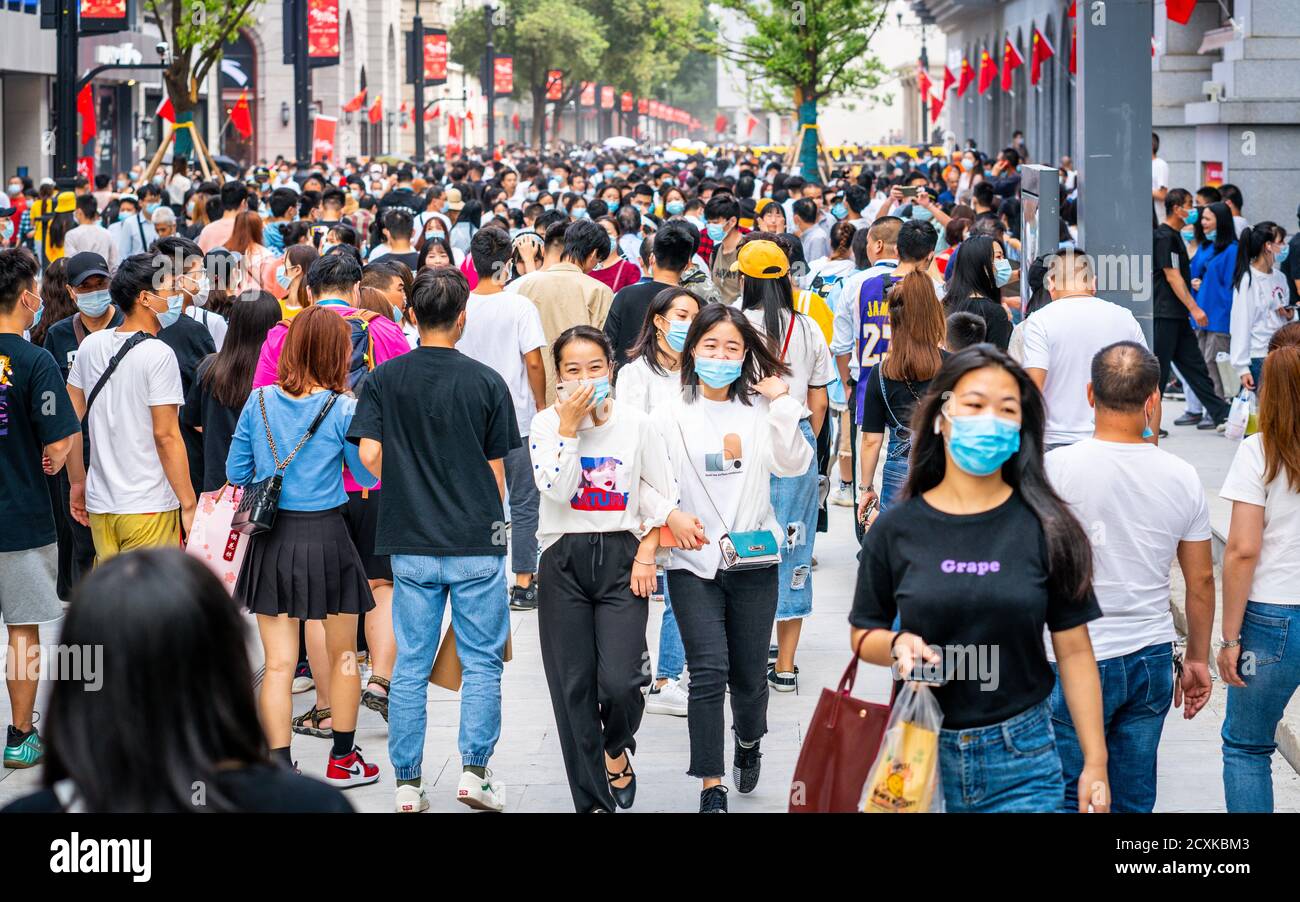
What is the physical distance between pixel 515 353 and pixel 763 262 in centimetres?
167

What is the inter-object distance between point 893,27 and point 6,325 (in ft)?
332

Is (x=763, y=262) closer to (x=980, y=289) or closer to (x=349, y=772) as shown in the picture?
(x=980, y=289)

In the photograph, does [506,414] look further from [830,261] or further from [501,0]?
[501,0]

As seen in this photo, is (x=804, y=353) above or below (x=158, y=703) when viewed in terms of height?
above

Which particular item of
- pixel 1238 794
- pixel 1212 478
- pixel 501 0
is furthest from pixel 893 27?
pixel 1238 794

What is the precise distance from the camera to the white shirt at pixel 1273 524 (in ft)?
16.4

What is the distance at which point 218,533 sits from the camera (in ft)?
21.7

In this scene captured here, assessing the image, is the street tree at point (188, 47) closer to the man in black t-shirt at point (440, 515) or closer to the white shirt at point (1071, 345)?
the white shirt at point (1071, 345)

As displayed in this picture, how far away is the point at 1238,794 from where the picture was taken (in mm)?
5145

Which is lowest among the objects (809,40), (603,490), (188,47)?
(603,490)

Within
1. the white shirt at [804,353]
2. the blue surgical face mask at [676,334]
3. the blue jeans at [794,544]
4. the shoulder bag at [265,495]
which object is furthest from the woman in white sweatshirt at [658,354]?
the shoulder bag at [265,495]

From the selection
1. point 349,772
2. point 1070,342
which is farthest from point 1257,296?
point 349,772
